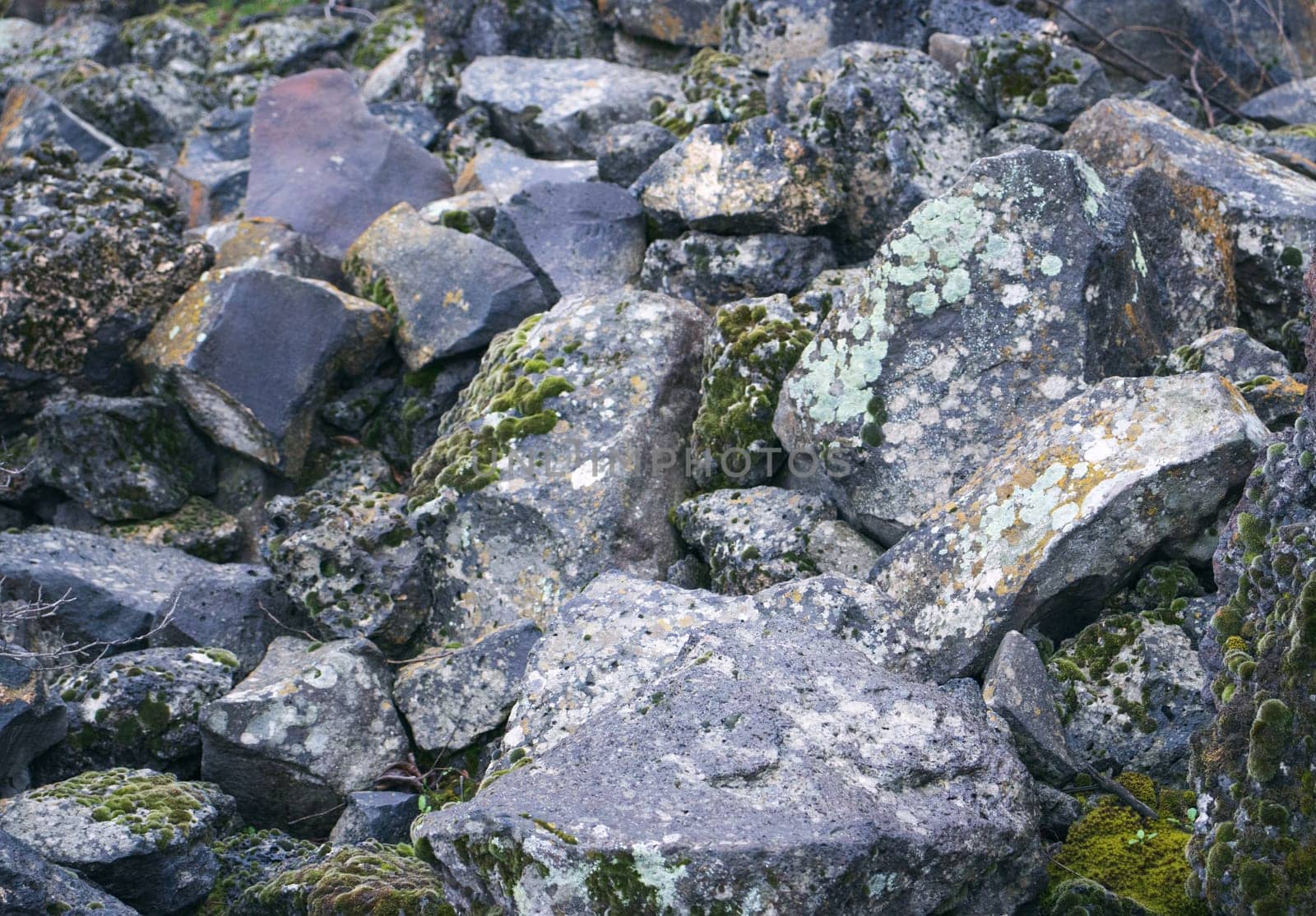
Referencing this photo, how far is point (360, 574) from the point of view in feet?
23.1

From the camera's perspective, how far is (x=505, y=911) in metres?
4.23

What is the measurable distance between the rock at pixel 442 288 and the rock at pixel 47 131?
4.14 m

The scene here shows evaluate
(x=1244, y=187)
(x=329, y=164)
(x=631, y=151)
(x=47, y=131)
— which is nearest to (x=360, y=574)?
(x=631, y=151)

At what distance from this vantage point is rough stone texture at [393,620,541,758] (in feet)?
21.0

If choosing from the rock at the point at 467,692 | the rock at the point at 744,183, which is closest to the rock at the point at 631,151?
the rock at the point at 744,183

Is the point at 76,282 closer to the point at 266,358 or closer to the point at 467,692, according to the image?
the point at 266,358

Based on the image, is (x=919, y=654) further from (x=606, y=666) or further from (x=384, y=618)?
(x=384, y=618)

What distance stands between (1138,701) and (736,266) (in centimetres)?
407

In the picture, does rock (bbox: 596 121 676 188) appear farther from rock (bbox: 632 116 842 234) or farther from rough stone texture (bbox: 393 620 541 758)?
rough stone texture (bbox: 393 620 541 758)

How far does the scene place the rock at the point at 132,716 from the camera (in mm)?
6332

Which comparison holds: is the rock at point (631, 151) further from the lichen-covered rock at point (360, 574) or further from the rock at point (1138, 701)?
the rock at point (1138, 701)

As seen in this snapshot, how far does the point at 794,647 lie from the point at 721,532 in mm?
1798

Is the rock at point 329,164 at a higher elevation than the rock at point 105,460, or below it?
higher

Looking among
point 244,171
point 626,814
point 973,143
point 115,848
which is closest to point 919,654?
point 626,814
